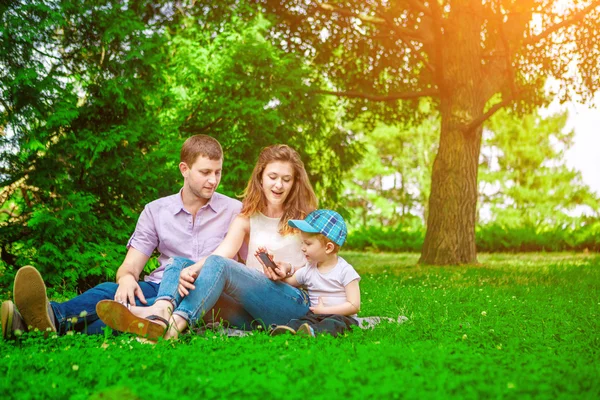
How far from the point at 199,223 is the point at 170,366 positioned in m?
1.92

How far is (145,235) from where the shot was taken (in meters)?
4.88

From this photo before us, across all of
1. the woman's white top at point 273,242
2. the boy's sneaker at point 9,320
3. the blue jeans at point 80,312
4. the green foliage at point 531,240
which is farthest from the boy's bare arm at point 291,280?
the green foliage at point 531,240

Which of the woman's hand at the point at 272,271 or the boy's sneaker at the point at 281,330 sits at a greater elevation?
the woman's hand at the point at 272,271

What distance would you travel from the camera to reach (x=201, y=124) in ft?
34.5

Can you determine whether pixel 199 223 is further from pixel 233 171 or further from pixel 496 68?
pixel 496 68

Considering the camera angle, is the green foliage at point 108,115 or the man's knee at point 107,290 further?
the green foliage at point 108,115

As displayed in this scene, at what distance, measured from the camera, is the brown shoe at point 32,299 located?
3918 mm

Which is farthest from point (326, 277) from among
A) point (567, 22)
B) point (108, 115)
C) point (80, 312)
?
point (567, 22)

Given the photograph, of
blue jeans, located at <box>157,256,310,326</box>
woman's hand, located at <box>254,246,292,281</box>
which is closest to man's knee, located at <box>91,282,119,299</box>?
blue jeans, located at <box>157,256,310,326</box>

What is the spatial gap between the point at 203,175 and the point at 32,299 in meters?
1.55

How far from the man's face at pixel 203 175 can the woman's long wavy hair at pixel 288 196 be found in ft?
0.96

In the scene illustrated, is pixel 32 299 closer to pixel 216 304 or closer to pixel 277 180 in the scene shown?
pixel 216 304

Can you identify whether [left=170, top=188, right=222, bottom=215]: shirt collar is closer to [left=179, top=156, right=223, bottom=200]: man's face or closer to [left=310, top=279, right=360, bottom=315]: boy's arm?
[left=179, top=156, right=223, bottom=200]: man's face

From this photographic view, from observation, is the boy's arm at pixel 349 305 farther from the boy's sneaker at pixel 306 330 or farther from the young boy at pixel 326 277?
the boy's sneaker at pixel 306 330
